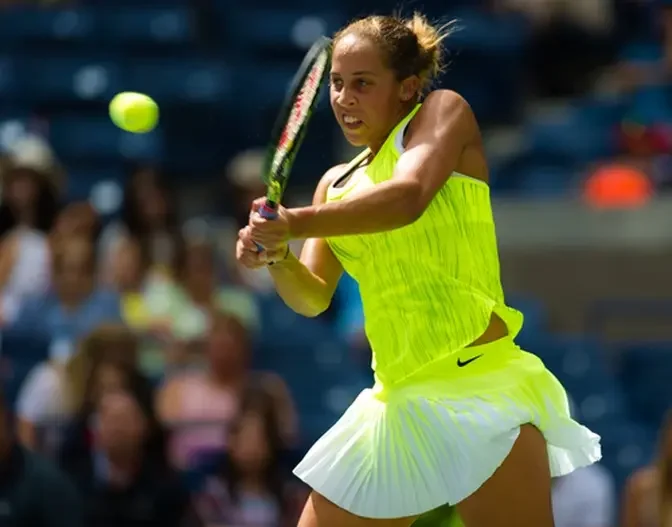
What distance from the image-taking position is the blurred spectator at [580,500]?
7207 mm

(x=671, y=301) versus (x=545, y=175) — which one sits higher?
(x=545, y=175)

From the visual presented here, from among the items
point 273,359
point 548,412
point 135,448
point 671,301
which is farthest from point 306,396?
→ point 548,412

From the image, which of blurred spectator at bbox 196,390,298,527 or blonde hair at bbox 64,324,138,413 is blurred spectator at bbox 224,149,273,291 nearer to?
blonde hair at bbox 64,324,138,413

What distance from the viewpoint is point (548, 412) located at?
4.27m

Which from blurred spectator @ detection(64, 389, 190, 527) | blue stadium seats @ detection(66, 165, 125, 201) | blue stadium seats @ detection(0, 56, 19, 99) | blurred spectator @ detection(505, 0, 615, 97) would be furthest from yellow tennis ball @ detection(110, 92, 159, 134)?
blurred spectator @ detection(505, 0, 615, 97)

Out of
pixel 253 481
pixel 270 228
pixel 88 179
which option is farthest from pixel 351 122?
pixel 88 179

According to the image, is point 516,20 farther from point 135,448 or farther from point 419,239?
point 419,239

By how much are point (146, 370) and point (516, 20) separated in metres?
4.54

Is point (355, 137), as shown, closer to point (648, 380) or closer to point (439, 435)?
point (439, 435)

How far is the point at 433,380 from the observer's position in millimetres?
4227

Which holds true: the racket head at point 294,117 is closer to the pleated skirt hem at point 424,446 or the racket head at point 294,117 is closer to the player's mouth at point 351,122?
the player's mouth at point 351,122

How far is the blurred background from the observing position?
714 centimetres

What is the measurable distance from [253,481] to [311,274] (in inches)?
105

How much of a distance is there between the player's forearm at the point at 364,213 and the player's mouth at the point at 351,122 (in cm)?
33
